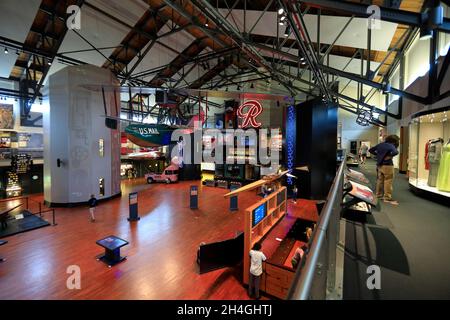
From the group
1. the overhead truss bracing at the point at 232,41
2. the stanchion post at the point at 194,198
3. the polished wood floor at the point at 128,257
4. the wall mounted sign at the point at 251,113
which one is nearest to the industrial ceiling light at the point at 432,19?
the overhead truss bracing at the point at 232,41

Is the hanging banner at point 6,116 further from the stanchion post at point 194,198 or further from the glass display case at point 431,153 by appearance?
the glass display case at point 431,153

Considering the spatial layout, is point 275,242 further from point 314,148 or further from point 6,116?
point 6,116

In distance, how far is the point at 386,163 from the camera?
17.6 feet

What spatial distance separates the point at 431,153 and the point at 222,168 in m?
10.6

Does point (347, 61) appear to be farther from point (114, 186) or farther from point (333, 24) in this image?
point (114, 186)

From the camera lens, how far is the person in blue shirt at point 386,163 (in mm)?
5242

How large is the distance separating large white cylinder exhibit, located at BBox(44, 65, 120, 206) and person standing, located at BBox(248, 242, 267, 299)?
26.5 feet

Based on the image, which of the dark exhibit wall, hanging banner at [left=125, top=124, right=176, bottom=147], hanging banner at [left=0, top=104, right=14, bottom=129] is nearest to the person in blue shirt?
the dark exhibit wall

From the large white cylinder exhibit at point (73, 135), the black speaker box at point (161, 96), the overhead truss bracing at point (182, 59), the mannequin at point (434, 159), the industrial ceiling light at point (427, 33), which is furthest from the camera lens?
the overhead truss bracing at point (182, 59)

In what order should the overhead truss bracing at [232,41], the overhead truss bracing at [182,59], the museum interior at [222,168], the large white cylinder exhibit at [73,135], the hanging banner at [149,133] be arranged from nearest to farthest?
the museum interior at [222,168], the overhead truss bracing at [232,41], the large white cylinder exhibit at [73,135], the hanging banner at [149,133], the overhead truss bracing at [182,59]

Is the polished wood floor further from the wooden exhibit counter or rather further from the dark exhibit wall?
the dark exhibit wall

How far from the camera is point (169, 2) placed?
18.2 ft

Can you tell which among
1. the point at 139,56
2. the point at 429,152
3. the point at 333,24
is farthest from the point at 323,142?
the point at 139,56

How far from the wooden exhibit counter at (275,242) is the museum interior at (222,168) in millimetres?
49
